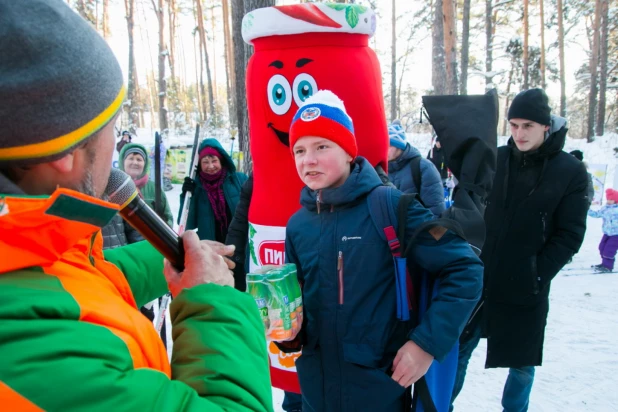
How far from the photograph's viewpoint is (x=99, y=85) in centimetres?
74

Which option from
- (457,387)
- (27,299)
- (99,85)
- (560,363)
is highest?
(99,85)

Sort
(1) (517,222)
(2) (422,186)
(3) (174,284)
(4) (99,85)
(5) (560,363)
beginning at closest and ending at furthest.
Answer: (4) (99,85)
(3) (174,284)
(1) (517,222)
(5) (560,363)
(2) (422,186)

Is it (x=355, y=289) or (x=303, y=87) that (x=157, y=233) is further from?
(x=303, y=87)

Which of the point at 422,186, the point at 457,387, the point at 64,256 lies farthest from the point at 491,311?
the point at 64,256

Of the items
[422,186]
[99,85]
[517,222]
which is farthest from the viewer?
[422,186]

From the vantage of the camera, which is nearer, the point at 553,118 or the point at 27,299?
the point at 27,299

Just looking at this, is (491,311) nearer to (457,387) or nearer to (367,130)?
(457,387)

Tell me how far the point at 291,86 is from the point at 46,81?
1968 mm

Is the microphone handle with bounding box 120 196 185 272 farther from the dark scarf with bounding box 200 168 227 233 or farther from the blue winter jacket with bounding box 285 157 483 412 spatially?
the dark scarf with bounding box 200 168 227 233

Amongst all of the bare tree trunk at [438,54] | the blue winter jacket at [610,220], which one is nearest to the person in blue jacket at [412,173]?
the blue winter jacket at [610,220]

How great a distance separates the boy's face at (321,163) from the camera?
1770mm

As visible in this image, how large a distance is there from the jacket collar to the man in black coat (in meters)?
2.38

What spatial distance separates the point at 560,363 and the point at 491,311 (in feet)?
4.67


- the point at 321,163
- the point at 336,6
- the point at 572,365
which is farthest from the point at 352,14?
the point at 572,365
